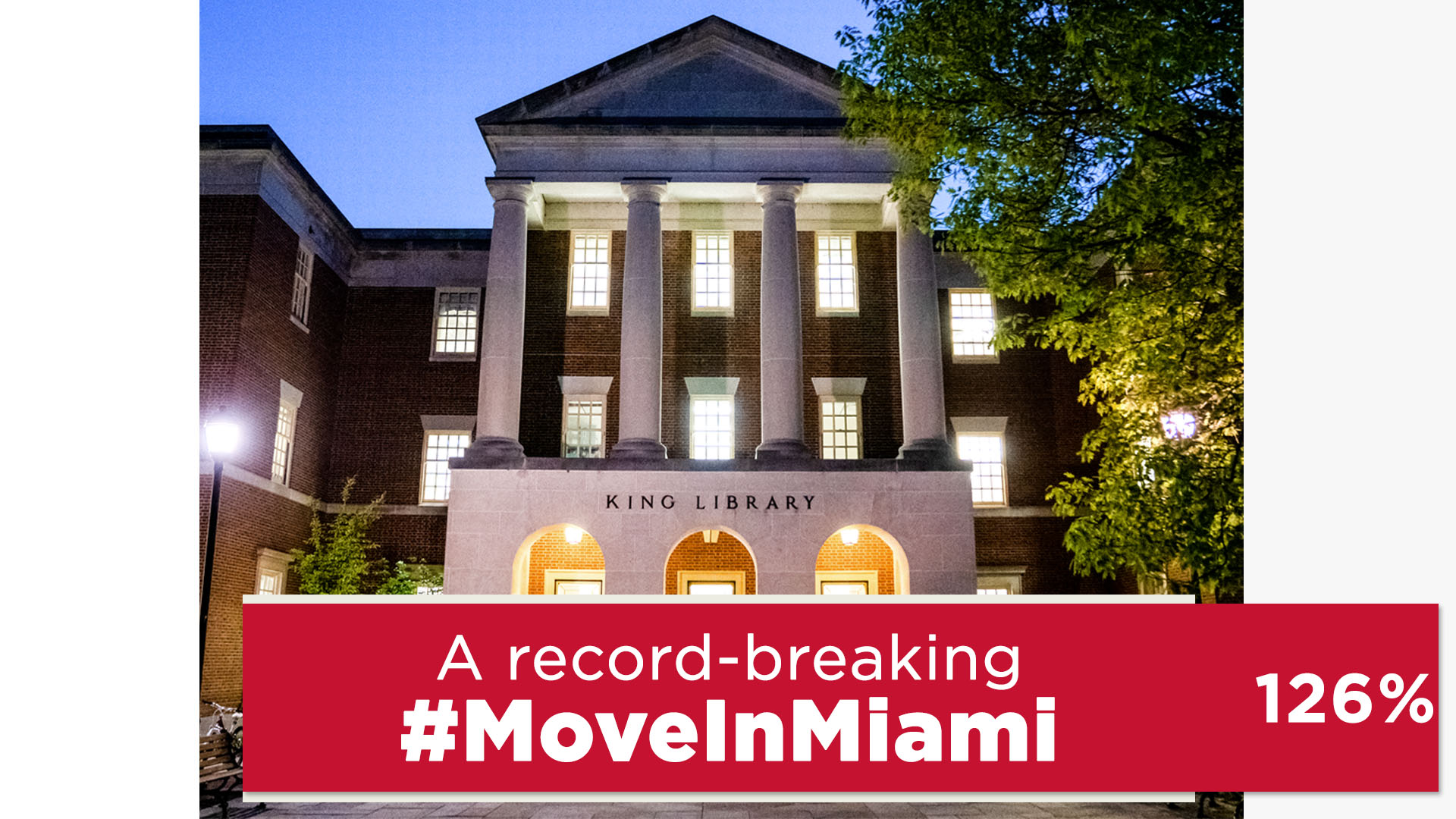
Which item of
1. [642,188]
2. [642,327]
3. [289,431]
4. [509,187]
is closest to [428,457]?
[289,431]

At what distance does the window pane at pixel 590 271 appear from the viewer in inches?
1073

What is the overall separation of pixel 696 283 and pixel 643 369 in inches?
211

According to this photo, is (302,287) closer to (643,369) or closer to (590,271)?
(590,271)

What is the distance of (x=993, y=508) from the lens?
2702cm

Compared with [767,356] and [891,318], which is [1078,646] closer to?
[767,356]

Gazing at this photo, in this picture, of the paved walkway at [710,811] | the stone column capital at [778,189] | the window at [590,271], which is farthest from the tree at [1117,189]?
the window at [590,271]

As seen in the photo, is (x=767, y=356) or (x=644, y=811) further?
(x=767, y=356)

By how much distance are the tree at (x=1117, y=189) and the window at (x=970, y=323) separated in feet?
50.3

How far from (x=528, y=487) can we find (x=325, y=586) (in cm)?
720

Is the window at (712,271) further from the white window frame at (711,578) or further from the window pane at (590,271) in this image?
Answer: the white window frame at (711,578)

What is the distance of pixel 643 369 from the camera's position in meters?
22.7

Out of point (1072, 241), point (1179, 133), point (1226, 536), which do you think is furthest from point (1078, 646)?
point (1179, 133)

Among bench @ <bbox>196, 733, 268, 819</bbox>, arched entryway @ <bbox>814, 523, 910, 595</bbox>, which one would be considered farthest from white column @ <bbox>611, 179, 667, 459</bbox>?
bench @ <bbox>196, 733, 268, 819</bbox>

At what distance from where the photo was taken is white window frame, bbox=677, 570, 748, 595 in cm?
2558
